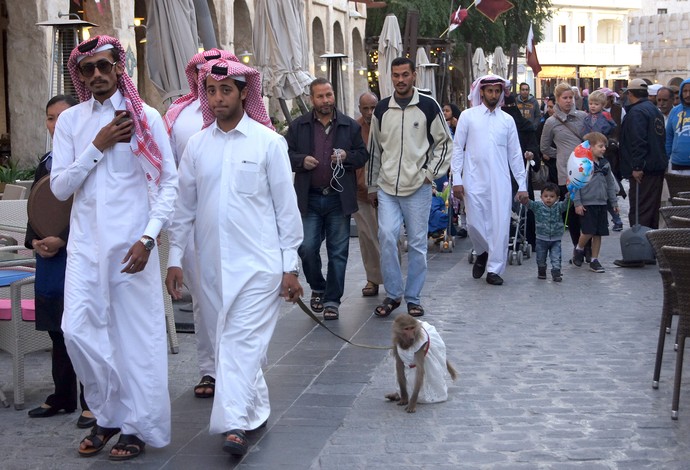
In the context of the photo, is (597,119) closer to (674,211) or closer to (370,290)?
(370,290)

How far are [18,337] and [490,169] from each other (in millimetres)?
6298

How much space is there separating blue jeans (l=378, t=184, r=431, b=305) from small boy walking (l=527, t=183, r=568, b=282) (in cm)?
260

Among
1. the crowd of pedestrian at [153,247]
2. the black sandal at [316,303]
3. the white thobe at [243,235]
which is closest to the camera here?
the crowd of pedestrian at [153,247]

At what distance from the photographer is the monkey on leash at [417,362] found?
661cm

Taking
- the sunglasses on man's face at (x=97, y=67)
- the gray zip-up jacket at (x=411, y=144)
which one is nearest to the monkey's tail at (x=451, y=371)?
the sunglasses on man's face at (x=97, y=67)

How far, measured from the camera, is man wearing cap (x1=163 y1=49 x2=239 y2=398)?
21.4 feet

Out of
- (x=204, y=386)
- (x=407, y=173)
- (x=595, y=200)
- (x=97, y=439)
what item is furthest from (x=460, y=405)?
(x=595, y=200)

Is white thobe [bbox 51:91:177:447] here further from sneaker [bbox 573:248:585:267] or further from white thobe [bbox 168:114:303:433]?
sneaker [bbox 573:248:585:267]

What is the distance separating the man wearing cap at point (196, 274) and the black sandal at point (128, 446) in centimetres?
86

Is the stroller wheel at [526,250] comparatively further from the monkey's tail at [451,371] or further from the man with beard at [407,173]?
the monkey's tail at [451,371]

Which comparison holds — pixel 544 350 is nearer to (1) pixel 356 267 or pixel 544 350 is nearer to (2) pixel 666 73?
(1) pixel 356 267

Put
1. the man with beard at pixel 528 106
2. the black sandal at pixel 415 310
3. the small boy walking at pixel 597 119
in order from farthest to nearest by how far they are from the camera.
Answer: the man with beard at pixel 528 106 < the small boy walking at pixel 597 119 < the black sandal at pixel 415 310

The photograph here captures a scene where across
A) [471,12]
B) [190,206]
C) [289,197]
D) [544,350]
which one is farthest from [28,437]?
[471,12]

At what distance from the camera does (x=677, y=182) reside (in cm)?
1255
